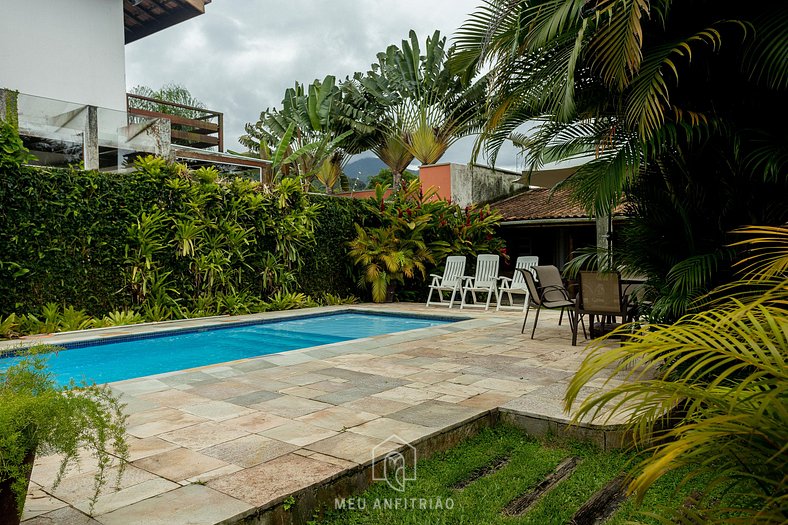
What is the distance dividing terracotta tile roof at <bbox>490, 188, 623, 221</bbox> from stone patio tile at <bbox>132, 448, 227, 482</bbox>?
12859 mm

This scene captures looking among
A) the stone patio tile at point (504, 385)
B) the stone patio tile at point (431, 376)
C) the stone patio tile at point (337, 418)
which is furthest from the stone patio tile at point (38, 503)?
the stone patio tile at point (504, 385)

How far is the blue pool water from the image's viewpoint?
7.45 m

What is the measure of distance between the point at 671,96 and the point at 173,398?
4.82 meters

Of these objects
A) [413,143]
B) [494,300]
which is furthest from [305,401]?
[413,143]

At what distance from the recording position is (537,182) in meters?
11.3

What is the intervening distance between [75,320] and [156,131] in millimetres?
5523

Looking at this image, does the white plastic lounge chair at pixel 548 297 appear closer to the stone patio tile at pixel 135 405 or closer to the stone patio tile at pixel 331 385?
the stone patio tile at pixel 331 385

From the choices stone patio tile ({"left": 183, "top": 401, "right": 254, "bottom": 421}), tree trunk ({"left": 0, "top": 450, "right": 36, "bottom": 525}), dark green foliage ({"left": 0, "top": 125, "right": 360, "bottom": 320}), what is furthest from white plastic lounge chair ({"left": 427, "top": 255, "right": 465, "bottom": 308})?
tree trunk ({"left": 0, "top": 450, "right": 36, "bottom": 525})

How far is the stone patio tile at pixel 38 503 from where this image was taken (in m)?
2.66

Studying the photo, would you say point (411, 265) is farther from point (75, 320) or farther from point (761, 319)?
point (761, 319)

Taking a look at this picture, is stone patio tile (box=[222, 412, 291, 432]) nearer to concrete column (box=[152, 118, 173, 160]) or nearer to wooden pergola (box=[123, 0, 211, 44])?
concrete column (box=[152, 118, 173, 160])

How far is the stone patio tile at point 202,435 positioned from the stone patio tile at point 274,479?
0.59 metres

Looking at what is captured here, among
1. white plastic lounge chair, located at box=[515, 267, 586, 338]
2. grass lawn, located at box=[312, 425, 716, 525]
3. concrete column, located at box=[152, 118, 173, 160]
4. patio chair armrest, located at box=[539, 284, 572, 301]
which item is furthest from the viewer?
concrete column, located at box=[152, 118, 173, 160]

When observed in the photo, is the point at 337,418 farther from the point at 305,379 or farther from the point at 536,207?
the point at 536,207
